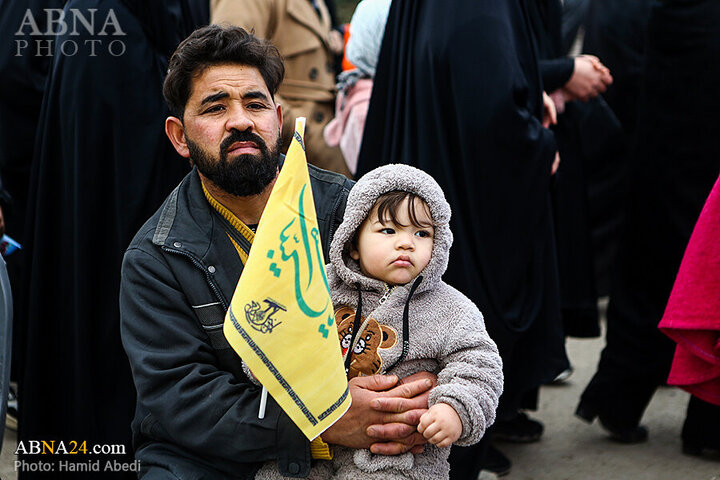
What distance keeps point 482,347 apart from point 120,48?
2131mm

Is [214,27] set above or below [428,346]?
above

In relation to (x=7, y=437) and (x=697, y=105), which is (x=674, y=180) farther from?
(x=7, y=437)

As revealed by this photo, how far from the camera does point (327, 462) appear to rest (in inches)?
96.7

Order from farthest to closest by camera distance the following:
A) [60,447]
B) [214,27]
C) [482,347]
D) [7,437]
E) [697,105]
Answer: [7,437] < [697,105] < [60,447] < [214,27] < [482,347]

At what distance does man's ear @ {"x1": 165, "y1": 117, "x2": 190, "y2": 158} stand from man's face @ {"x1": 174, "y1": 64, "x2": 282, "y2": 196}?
110 millimetres

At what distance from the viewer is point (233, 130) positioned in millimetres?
2648

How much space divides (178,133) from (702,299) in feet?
5.81

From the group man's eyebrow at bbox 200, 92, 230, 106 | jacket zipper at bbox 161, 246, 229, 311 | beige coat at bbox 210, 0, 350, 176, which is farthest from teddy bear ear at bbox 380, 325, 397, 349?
beige coat at bbox 210, 0, 350, 176

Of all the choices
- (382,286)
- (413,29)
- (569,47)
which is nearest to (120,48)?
(413,29)

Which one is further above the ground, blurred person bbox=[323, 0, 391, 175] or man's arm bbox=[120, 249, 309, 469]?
blurred person bbox=[323, 0, 391, 175]

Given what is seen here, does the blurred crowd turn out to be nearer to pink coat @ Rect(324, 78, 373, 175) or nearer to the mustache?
pink coat @ Rect(324, 78, 373, 175)

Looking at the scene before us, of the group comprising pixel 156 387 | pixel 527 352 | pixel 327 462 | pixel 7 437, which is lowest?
pixel 7 437

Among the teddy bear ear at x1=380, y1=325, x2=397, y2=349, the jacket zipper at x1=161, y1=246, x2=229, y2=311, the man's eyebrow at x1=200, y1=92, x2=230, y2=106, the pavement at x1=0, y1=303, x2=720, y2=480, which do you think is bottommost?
the pavement at x1=0, y1=303, x2=720, y2=480

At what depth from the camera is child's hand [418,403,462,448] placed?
224 cm
